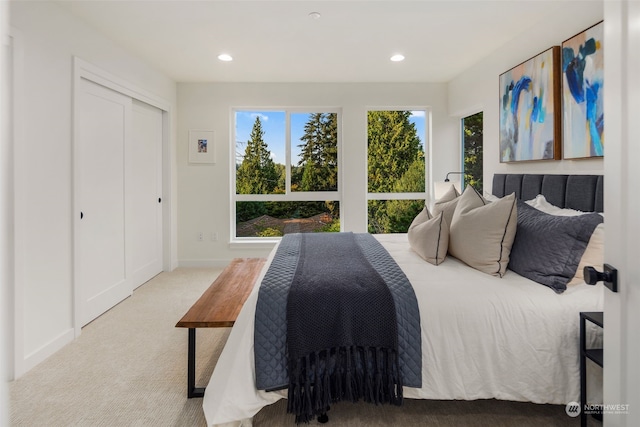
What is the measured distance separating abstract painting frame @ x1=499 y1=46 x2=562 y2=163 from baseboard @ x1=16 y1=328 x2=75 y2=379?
378 cm

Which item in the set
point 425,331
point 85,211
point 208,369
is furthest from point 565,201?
point 85,211

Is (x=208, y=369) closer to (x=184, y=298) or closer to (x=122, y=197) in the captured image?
A: (x=184, y=298)

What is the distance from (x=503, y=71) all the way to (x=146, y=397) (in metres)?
3.82

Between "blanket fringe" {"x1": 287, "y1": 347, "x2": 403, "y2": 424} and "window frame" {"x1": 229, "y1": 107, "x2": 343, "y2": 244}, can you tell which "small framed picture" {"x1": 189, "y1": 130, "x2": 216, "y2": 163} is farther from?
"blanket fringe" {"x1": 287, "y1": 347, "x2": 403, "y2": 424}

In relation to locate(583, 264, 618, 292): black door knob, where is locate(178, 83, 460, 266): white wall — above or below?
above

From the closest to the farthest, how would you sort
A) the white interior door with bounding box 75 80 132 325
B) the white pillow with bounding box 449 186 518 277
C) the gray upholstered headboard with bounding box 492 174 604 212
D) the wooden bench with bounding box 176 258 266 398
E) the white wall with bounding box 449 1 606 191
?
the wooden bench with bounding box 176 258 266 398
the white pillow with bounding box 449 186 518 277
the gray upholstered headboard with bounding box 492 174 604 212
the white wall with bounding box 449 1 606 191
the white interior door with bounding box 75 80 132 325

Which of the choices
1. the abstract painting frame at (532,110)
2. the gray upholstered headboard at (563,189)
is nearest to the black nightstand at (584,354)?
the gray upholstered headboard at (563,189)

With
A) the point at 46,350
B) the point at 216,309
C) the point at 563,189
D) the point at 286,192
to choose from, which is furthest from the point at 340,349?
the point at 286,192

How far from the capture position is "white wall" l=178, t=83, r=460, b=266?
4.81 meters

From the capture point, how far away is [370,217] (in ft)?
16.6

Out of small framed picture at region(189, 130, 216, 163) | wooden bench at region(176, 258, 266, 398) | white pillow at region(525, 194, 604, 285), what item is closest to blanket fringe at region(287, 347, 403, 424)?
wooden bench at region(176, 258, 266, 398)

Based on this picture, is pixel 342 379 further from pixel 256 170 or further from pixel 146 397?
pixel 256 170

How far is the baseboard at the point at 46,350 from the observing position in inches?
90.7

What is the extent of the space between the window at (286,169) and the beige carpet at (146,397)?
238 centimetres
